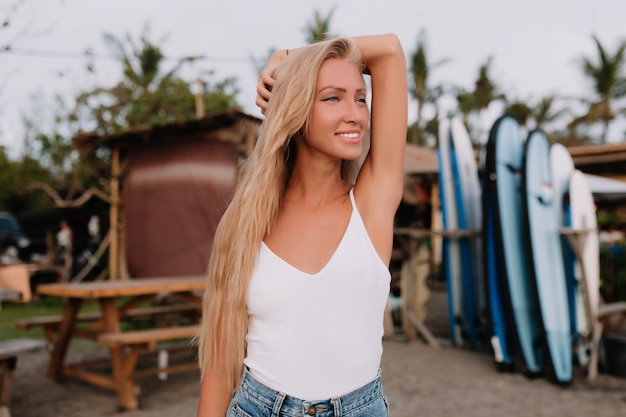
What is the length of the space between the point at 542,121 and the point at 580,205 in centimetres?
2388

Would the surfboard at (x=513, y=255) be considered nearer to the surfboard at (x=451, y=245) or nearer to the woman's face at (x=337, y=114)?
the surfboard at (x=451, y=245)

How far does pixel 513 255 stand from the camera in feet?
17.3

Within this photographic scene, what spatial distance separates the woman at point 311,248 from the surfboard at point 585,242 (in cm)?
436

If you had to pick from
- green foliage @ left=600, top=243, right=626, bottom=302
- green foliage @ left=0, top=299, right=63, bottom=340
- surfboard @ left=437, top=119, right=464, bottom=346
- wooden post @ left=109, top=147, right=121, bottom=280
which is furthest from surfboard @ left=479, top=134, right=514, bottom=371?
wooden post @ left=109, top=147, right=121, bottom=280

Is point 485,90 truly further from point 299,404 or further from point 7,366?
point 299,404

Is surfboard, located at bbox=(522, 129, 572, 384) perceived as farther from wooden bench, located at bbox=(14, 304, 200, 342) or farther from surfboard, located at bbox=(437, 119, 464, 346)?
wooden bench, located at bbox=(14, 304, 200, 342)

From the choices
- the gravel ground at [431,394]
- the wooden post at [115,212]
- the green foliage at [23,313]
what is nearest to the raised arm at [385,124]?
the gravel ground at [431,394]

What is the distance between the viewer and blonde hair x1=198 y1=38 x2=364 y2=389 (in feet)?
4.44

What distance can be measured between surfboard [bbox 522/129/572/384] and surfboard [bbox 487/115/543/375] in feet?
0.41

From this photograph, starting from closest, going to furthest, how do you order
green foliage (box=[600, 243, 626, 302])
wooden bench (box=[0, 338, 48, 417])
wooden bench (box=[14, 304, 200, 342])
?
1. wooden bench (box=[0, 338, 48, 417])
2. wooden bench (box=[14, 304, 200, 342])
3. green foliage (box=[600, 243, 626, 302])

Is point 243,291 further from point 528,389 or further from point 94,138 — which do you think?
point 94,138

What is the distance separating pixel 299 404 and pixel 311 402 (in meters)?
0.03

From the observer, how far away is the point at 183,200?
938cm

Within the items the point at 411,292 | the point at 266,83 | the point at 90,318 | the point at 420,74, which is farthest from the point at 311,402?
the point at 420,74
